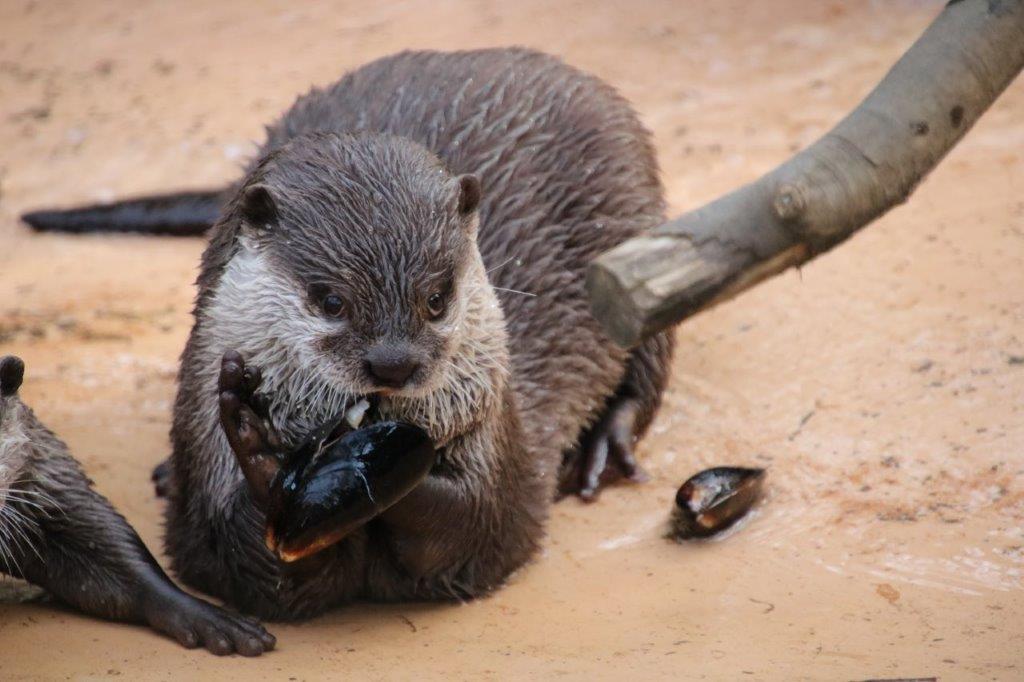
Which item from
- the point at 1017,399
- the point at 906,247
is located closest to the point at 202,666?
the point at 1017,399

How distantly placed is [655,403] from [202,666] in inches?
60.0

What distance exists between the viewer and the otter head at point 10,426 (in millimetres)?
2590

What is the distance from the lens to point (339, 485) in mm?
2334

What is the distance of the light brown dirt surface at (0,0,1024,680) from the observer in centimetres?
250

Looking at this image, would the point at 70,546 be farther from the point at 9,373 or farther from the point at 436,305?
the point at 436,305

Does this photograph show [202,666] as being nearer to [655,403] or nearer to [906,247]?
[655,403]

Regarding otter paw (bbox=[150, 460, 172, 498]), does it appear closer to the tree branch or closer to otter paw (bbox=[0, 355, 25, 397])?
otter paw (bbox=[0, 355, 25, 397])

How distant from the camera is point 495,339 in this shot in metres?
2.62

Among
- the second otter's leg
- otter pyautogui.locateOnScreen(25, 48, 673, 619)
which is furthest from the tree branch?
the second otter's leg

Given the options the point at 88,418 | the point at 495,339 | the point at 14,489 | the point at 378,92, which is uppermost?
the point at 378,92

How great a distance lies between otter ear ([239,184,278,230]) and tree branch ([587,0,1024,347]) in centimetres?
80

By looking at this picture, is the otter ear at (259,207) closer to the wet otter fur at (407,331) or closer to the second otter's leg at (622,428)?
the wet otter fur at (407,331)

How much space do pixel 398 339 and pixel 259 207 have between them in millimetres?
375

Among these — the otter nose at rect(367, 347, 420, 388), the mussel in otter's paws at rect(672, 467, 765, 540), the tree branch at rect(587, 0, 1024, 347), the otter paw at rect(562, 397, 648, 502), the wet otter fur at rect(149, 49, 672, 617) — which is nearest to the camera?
the tree branch at rect(587, 0, 1024, 347)
